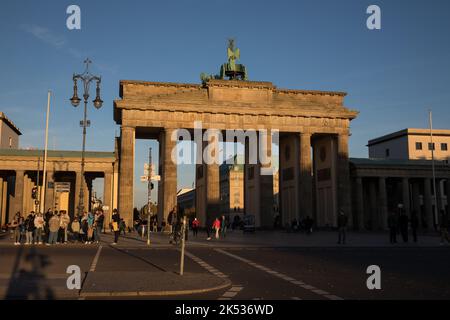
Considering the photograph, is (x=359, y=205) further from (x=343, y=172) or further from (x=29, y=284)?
(x=29, y=284)

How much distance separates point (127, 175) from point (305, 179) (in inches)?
837

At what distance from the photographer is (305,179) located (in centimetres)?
5897

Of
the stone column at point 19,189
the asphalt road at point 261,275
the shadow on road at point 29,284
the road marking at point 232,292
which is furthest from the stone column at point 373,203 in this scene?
the road marking at point 232,292

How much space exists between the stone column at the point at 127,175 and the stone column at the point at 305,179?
20.3m

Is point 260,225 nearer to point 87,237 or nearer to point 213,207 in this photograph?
point 213,207

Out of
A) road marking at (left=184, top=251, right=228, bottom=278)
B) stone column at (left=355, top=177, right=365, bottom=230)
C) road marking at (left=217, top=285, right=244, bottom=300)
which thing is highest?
stone column at (left=355, top=177, right=365, bottom=230)

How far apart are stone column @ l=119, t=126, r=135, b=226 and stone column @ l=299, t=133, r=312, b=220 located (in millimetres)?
20277

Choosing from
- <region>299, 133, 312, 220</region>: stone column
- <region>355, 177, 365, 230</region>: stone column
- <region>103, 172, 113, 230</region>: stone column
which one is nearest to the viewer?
<region>299, 133, 312, 220</region>: stone column

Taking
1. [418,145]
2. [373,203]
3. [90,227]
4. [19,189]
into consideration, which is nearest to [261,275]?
Answer: [90,227]

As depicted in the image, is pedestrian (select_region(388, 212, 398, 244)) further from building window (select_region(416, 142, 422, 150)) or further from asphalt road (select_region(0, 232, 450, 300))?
building window (select_region(416, 142, 422, 150))

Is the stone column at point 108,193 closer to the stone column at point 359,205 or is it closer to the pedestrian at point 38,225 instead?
the pedestrian at point 38,225

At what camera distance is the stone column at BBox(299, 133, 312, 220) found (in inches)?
2306

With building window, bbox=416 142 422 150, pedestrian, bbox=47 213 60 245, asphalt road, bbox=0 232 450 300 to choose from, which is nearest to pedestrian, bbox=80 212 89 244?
pedestrian, bbox=47 213 60 245
